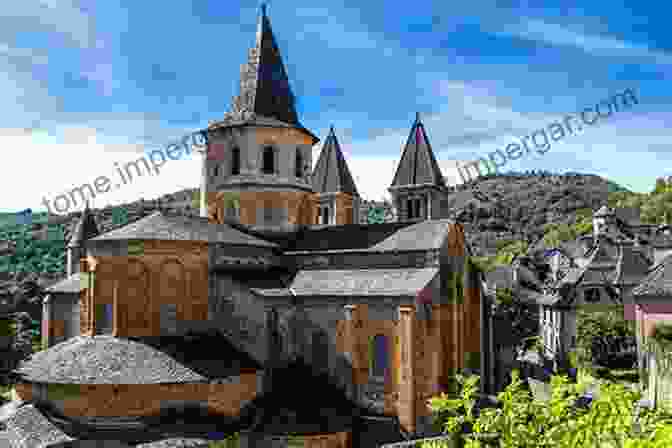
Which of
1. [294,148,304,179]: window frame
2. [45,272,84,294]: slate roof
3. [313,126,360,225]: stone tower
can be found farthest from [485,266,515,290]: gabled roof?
[45,272,84,294]: slate roof

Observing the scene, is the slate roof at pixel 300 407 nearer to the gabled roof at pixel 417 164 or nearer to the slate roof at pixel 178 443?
the slate roof at pixel 178 443

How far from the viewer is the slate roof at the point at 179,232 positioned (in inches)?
953

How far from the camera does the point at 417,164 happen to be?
3847 cm

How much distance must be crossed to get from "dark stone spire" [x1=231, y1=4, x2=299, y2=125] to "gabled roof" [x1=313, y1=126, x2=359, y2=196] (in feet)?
36.1

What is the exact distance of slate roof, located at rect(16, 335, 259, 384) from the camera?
2036cm

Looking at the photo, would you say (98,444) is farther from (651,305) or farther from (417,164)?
(651,305)

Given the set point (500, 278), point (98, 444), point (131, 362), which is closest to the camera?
point (98, 444)

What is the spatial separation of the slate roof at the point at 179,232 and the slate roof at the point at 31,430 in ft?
23.5

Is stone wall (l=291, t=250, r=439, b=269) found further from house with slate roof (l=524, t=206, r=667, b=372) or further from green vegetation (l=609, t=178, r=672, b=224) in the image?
green vegetation (l=609, t=178, r=672, b=224)

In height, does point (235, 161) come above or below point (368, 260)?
above

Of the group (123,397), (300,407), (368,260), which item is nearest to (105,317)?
(123,397)

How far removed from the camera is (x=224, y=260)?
25656mm

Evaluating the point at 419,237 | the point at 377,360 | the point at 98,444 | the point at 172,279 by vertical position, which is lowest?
the point at 98,444

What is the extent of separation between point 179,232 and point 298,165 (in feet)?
28.7
